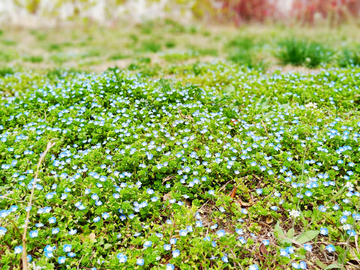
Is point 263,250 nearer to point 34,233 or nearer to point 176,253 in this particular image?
point 176,253

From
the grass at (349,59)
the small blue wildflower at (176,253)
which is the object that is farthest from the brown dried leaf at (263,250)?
the grass at (349,59)

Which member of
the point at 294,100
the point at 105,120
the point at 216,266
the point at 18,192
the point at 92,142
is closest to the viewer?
the point at 216,266

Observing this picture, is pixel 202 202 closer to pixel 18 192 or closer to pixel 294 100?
pixel 18 192

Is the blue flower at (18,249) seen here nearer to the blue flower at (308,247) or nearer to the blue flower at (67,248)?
the blue flower at (67,248)

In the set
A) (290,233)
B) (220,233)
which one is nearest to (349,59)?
(290,233)

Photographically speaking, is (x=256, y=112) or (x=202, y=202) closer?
(x=202, y=202)

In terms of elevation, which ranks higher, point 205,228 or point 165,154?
point 165,154

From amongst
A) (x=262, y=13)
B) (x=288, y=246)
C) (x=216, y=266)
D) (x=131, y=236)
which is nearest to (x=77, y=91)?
(x=131, y=236)

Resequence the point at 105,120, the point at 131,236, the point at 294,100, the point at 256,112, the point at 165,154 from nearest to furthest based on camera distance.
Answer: the point at 131,236 → the point at 165,154 → the point at 105,120 → the point at 256,112 → the point at 294,100
